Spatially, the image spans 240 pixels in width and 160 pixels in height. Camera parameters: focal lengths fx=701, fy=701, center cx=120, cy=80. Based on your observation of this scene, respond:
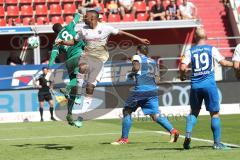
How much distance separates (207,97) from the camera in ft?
40.8

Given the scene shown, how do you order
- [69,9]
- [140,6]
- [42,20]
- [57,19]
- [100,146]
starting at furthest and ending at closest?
[140,6] < [69,9] < [57,19] < [42,20] < [100,146]

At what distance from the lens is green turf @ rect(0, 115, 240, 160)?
1176 centimetres

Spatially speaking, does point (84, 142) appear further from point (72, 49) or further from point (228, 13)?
point (228, 13)

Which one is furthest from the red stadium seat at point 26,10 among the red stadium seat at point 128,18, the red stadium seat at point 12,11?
the red stadium seat at point 128,18

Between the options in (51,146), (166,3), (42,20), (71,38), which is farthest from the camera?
(166,3)

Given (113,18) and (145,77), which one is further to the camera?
(113,18)

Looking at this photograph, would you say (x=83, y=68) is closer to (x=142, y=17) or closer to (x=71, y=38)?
(x=71, y=38)

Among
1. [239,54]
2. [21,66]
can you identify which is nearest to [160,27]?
[21,66]

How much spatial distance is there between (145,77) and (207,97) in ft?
8.88

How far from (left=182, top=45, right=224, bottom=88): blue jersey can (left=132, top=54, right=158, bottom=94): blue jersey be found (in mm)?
2093

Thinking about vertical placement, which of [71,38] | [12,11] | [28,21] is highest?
[12,11]

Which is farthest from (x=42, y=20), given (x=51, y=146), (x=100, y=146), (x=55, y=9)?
(x=100, y=146)

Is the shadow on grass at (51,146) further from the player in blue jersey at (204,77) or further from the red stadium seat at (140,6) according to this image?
the red stadium seat at (140,6)

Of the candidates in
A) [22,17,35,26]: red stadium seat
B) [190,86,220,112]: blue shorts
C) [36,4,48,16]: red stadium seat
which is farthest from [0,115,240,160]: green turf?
[36,4,48,16]: red stadium seat
